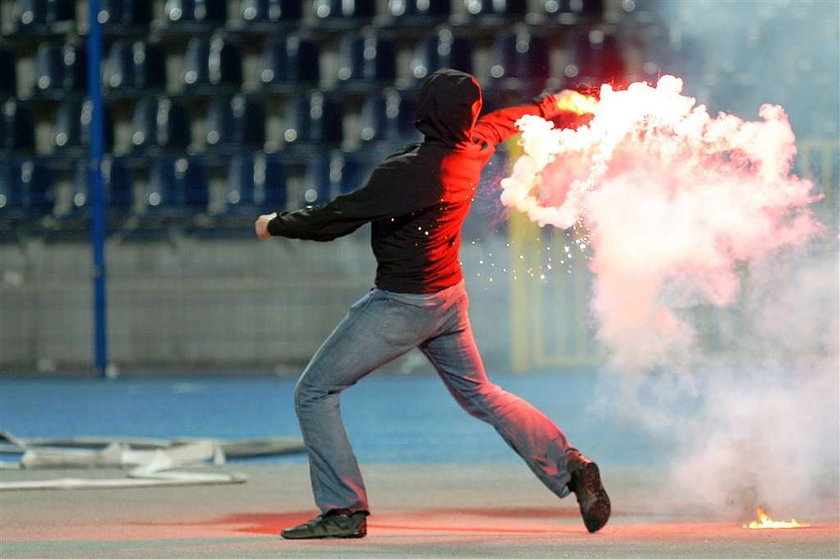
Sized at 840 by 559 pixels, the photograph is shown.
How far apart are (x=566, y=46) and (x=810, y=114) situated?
283 cm

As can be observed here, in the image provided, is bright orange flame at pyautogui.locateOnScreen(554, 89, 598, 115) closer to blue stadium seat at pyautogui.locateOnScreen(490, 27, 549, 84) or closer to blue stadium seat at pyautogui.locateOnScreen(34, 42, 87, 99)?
blue stadium seat at pyautogui.locateOnScreen(490, 27, 549, 84)

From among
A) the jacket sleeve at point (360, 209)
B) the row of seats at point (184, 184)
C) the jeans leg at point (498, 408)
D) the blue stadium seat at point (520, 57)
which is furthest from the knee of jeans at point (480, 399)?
the blue stadium seat at point (520, 57)

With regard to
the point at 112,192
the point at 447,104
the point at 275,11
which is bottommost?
the point at 447,104

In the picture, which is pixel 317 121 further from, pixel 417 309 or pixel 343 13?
pixel 417 309

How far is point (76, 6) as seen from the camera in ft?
67.7

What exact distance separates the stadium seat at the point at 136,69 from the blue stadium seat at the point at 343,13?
6.21 ft

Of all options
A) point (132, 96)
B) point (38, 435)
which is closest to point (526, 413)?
point (38, 435)

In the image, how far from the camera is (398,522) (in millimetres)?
7676

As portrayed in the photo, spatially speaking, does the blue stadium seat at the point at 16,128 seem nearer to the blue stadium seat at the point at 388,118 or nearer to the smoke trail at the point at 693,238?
the blue stadium seat at the point at 388,118

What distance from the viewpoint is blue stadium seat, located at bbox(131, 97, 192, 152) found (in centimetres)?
2017

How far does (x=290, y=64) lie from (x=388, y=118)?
52.9 inches

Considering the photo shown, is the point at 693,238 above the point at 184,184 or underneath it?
underneath

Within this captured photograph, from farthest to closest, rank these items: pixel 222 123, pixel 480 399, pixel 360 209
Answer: pixel 222 123 → pixel 480 399 → pixel 360 209

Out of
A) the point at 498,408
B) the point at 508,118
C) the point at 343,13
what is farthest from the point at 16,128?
the point at 498,408
